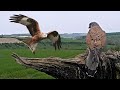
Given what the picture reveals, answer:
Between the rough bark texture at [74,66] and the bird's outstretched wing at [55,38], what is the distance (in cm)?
23

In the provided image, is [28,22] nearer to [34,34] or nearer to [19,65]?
[34,34]

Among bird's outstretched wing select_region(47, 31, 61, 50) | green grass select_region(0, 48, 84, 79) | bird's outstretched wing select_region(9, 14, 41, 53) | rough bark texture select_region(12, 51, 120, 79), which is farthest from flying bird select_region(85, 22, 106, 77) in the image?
bird's outstretched wing select_region(9, 14, 41, 53)

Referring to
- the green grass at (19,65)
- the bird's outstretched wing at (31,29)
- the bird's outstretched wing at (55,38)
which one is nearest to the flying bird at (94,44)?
the green grass at (19,65)

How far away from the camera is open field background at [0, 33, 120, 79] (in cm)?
763

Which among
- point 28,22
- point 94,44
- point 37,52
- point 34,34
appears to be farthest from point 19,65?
point 94,44

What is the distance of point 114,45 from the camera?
773 cm

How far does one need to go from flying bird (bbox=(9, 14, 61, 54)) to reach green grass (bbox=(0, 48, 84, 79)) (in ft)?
0.39

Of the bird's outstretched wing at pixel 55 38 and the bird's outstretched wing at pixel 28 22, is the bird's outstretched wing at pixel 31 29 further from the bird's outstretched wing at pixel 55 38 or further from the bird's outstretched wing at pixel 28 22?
the bird's outstretched wing at pixel 55 38

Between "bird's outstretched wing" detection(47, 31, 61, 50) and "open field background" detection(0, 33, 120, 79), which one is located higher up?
"bird's outstretched wing" detection(47, 31, 61, 50)

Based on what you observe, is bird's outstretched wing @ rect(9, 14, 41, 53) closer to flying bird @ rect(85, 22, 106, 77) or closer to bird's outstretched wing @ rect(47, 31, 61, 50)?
bird's outstretched wing @ rect(47, 31, 61, 50)

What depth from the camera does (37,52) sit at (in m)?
7.70

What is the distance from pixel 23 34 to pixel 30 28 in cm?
15

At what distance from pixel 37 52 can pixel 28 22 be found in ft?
1.69
